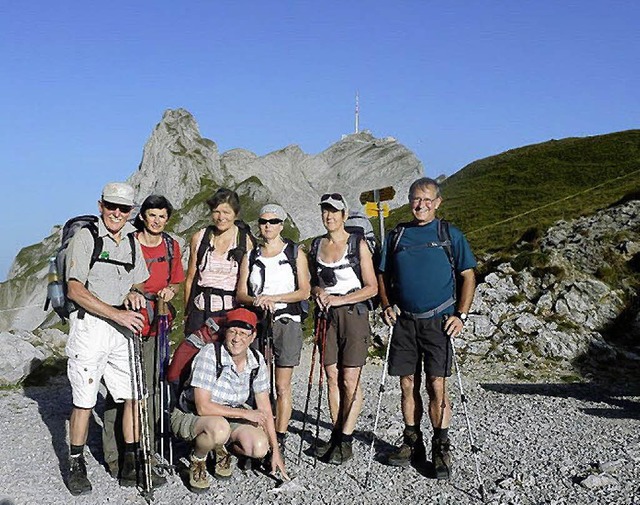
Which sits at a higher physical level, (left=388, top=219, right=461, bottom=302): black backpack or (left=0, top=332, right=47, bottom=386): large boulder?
(left=388, top=219, right=461, bottom=302): black backpack

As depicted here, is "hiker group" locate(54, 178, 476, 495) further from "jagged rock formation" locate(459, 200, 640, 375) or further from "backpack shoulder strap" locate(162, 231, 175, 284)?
"jagged rock formation" locate(459, 200, 640, 375)

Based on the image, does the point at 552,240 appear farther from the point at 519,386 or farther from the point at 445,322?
the point at 445,322

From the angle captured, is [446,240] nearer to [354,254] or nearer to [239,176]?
[354,254]

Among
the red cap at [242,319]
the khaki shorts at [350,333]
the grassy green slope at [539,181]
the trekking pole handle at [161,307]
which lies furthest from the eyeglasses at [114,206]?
the grassy green slope at [539,181]

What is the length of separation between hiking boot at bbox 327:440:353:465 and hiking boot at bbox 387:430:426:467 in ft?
1.80

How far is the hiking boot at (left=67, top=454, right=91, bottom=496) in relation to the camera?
7.61 meters

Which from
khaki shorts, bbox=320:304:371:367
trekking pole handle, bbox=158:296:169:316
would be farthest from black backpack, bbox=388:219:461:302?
trekking pole handle, bbox=158:296:169:316

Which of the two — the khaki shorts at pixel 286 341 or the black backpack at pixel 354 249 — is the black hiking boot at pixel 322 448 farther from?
the black backpack at pixel 354 249

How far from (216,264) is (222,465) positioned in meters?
2.55

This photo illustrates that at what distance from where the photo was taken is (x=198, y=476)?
7.79 meters

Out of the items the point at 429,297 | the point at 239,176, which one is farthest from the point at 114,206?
the point at 239,176

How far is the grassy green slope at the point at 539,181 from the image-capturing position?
50750mm

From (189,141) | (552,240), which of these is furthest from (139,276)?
(189,141)

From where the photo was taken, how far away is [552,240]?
967 inches
